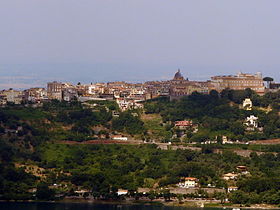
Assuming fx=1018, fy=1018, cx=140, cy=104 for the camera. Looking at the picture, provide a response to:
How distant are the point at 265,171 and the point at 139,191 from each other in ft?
23.5

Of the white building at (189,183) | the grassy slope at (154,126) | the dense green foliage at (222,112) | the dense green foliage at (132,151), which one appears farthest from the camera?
the grassy slope at (154,126)

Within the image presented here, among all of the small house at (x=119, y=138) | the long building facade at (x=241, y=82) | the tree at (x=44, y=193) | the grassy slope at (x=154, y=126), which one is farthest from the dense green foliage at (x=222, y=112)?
the tree at (x=44, y=193)

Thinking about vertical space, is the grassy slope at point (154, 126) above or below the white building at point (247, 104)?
below

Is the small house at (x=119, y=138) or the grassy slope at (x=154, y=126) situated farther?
the grassy slope at (x=154, y=126)

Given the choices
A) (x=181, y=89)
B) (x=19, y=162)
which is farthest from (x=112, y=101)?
(x=19, y=162)

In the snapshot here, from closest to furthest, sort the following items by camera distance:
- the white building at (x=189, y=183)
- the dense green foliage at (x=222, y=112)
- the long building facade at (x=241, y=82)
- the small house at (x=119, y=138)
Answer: the white building at (x=189, y=183), the small house at (x=119, y=138), the dense green foliage at (x=222, y=112), the long building facade at (x=241, y=82)

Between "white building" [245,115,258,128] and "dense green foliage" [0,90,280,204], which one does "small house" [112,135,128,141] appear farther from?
"white building" [245,115,258,128]

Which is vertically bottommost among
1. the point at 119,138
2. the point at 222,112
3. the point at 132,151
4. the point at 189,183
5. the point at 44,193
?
the point at 44,193

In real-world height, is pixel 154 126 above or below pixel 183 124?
below

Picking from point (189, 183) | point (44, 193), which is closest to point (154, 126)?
point (189, 183)

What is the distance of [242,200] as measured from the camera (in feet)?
157

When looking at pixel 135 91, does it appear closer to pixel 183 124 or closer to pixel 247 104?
pixel 247 104

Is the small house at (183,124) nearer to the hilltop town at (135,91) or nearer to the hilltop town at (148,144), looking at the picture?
the hilltop town at (148,144)

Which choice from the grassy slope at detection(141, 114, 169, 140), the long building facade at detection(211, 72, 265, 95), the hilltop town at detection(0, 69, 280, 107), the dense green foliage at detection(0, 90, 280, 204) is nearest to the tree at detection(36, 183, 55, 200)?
the dense green foliage at detection(0, 90, 280, 204)
